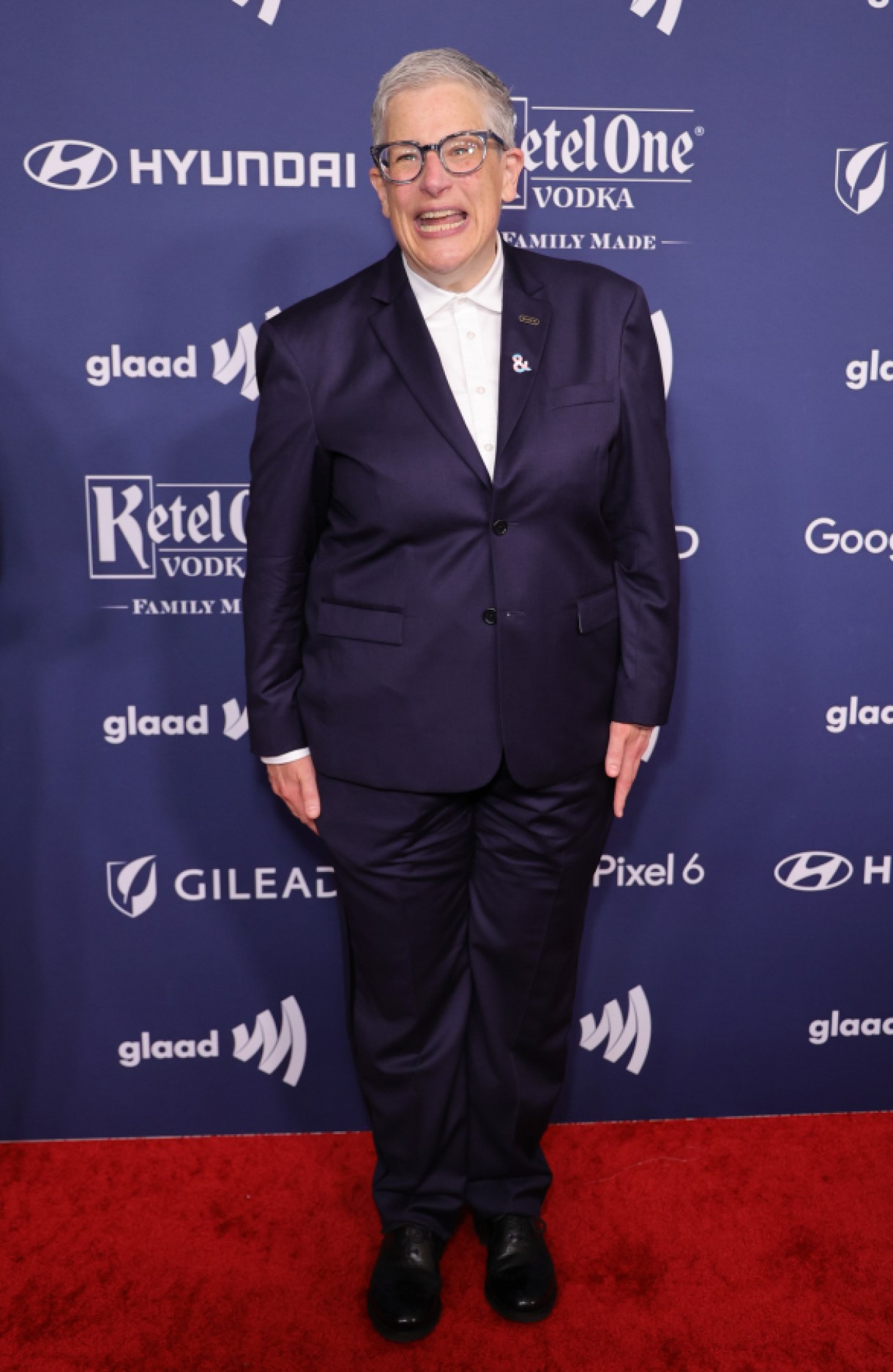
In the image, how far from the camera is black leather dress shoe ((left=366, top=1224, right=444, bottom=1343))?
185 centimetres

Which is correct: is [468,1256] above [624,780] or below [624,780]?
below

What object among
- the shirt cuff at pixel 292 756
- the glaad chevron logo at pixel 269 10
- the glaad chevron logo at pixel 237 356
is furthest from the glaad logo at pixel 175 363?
the shirt cuff at pixel 292 756

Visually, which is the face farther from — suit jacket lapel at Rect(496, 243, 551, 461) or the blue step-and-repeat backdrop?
the blue step-and-repeat backdrop

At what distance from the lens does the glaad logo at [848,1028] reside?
2455 mm

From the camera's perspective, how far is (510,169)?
171 centimetres

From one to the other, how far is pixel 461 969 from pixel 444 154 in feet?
4.04

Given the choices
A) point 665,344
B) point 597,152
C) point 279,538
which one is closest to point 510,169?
point 597,152

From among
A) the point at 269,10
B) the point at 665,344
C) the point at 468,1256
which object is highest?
the point at 269,10

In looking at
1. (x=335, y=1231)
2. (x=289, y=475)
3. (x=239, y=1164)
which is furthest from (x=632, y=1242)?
(x=289, y=475)

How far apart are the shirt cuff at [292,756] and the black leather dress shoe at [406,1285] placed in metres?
0.81

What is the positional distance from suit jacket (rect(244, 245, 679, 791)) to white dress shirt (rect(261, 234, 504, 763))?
0.03 metres

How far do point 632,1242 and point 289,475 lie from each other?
1412mm

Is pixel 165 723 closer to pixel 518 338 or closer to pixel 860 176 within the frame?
pixel 518 338

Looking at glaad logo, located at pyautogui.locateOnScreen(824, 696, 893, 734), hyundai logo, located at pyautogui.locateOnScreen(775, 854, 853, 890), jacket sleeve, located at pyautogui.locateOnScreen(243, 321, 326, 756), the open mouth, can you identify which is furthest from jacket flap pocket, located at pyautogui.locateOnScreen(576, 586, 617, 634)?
hyundai logo, located at pyautogui.locateOnScreen(775, 854, 853, 890)
